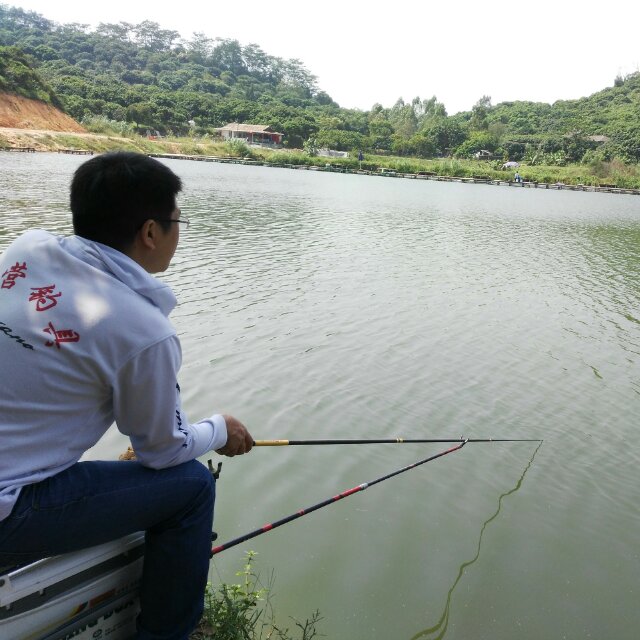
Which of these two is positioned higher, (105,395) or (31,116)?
(105,395)

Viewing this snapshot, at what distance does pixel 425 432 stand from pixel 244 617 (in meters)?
3.25

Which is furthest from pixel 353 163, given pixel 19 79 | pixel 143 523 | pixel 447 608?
pixel 143 523

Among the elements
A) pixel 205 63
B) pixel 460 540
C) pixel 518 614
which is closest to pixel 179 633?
pixel 518 614

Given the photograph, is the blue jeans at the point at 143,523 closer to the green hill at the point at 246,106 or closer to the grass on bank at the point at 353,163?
the grass on bank at the point at 353,163

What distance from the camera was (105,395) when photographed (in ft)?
5.71

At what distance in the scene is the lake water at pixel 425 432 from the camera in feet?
11.3

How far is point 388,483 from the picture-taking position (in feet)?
15.1

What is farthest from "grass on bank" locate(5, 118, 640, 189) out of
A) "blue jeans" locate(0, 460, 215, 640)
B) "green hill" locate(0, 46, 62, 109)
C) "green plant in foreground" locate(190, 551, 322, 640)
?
"blue jeans" locate(0, 460, 215, 640)

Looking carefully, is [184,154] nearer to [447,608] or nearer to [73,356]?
[447,608]

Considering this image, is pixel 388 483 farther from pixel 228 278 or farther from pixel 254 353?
pixel 228 278

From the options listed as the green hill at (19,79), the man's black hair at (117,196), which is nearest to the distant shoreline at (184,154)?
the green hill at (19,79)

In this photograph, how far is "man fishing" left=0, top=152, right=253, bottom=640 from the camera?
1.63m

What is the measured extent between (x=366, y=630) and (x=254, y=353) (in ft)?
14.8

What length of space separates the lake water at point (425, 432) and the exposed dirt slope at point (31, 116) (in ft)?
Result: 197
